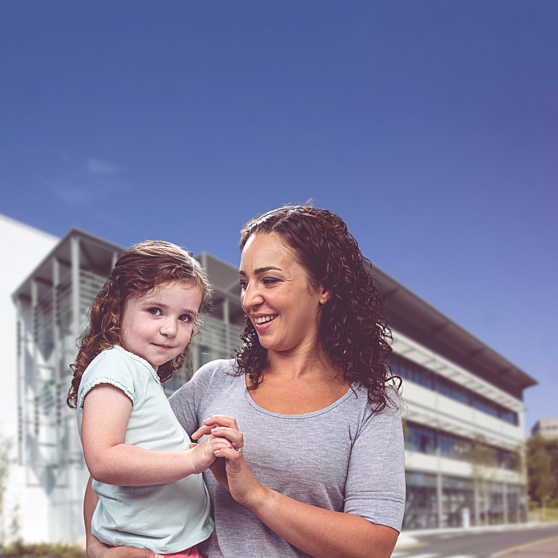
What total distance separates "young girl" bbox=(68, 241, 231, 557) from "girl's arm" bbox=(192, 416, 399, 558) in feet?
0.14

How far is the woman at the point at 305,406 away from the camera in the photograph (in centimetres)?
152

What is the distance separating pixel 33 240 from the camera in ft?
86.4

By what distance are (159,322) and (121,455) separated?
1.28ft

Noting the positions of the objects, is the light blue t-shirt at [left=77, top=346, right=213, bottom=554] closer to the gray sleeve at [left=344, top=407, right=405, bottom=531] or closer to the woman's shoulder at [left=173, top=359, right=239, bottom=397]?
the woman's shoulder at [left=173, top=359, right=239, bottom=397]

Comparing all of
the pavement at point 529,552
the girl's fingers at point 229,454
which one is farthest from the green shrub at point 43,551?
the girl's fingers at point 229,454

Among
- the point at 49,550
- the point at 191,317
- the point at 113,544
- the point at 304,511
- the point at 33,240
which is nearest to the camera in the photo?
the point at 304,511

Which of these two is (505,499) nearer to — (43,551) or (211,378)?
(43,551)

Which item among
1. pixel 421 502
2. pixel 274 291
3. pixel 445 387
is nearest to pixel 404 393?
A: pixel 421 502

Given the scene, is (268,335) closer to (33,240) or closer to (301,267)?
(301,267)

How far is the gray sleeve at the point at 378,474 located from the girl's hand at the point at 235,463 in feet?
0.94

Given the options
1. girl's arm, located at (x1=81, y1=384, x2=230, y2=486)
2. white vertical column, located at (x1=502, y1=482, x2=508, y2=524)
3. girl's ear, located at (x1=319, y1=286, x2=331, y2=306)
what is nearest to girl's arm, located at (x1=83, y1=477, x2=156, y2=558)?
girl's arm, located at (x1=81, y1=384, x2=230, y2=486)

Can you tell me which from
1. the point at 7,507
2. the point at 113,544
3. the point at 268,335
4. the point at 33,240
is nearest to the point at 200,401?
the point at 268,335

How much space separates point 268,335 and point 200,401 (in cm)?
39

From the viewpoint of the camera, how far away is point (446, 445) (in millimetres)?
39188
